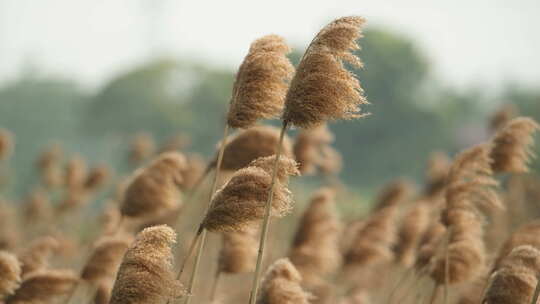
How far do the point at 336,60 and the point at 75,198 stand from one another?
870 cm

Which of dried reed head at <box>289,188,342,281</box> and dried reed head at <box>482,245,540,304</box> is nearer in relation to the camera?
dried reed head at <box>482,245,540,304</box>

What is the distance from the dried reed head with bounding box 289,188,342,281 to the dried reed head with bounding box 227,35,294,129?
2310 millimetres

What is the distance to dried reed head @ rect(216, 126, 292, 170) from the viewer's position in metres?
4.09

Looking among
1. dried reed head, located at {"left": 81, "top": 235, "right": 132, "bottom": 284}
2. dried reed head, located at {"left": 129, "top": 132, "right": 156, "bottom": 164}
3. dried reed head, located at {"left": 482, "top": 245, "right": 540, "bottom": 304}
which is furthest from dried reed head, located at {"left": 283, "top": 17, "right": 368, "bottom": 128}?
dried reed head, located at {"left": 129, "top": 132, "right": 156, "bottom": 164}

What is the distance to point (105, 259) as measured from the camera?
3924mm

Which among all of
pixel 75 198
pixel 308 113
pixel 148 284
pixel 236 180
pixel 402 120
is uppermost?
pixel 402 120

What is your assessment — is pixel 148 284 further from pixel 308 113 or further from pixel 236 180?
pixel 308 113

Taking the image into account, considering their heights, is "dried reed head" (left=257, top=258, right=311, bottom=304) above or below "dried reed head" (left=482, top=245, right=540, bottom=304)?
below

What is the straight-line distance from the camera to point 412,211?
633cm

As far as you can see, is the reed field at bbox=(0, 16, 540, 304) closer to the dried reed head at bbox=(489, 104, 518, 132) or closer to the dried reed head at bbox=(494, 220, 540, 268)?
the dried reed head at bbox=(494, 220, 540, 268)

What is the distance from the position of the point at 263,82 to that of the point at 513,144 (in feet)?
6.18

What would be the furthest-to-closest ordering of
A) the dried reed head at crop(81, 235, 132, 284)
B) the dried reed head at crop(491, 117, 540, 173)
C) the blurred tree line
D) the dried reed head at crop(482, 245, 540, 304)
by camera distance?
the blurred tree line
the dried reed head at crop(491, 117, 540, 173)
the dried reed head at crop(81, 235, 132, 284)
the dried reed head at crop(482, 245, 540, 304)

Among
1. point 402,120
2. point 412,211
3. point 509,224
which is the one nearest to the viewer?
point 412,211

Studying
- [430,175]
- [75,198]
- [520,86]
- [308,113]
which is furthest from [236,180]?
[520,86]
